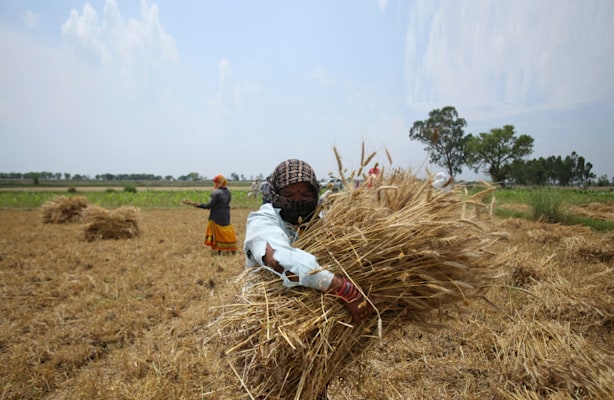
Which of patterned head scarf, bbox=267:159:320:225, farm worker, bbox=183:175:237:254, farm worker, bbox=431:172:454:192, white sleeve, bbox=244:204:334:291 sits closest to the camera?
white sleeve, bbox=244:204:334:291

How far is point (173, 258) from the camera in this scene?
728 centimetres

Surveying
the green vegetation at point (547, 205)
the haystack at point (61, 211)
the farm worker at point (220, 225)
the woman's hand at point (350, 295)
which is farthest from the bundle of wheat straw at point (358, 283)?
the haystack at point (61, 211)

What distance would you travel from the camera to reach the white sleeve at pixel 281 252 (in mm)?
1465

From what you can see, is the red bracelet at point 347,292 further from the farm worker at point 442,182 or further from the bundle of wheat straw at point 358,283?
the farm worker at point 442,182

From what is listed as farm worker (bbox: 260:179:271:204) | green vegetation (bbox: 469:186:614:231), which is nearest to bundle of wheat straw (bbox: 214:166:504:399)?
farm worker (bbox: 260:179:271:204)

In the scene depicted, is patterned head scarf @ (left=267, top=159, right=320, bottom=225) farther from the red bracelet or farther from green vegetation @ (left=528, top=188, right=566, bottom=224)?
green vegetation @ (left=528, top=188, right=566, bottom=224)

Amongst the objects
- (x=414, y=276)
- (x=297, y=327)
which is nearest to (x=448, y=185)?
(x=414, y=276)

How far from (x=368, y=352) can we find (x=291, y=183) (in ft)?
3.18

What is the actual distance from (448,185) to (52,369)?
3.56 meters

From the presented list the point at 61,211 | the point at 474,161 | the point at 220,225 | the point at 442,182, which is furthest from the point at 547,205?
the point at 61,211

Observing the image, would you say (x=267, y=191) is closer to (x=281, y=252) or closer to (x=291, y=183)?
(x=291, y=183)

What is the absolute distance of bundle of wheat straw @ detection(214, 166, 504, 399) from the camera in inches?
59.2

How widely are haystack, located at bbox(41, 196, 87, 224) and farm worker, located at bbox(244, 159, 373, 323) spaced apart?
14.4 metres

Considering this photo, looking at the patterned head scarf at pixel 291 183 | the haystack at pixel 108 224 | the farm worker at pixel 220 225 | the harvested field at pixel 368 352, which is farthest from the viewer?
the haystack at pixel 108 224
